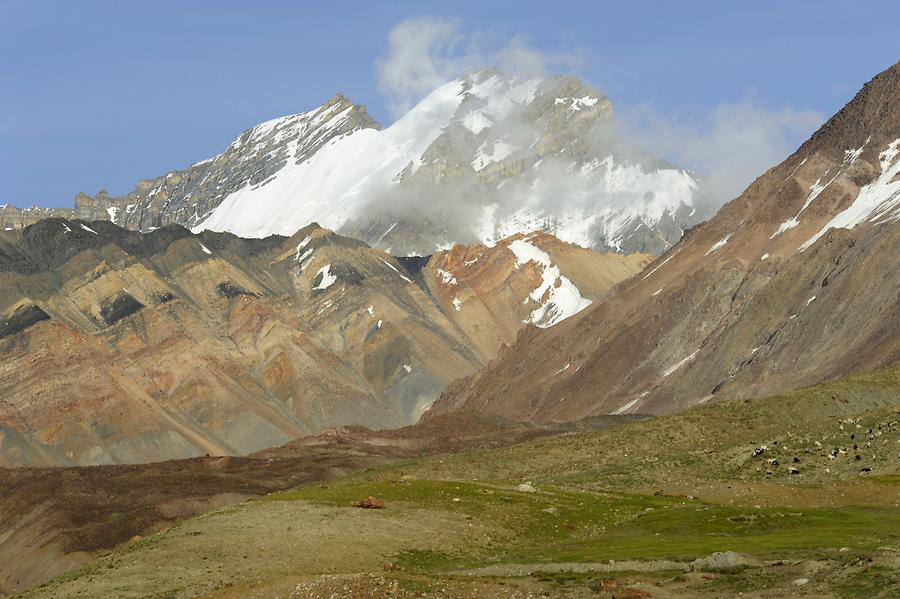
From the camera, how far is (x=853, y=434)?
95.4 meters

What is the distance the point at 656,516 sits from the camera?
235ft

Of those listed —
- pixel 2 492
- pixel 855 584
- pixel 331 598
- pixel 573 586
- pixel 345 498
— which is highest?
pixel 2 492

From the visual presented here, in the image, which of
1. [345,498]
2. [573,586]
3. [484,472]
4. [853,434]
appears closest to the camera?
[573,586]

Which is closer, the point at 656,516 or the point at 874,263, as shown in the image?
the point at 656,516

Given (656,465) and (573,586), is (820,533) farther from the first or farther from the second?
(656,465)

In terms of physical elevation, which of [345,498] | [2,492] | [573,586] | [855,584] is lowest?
[855,584]

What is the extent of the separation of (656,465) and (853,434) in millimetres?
12844

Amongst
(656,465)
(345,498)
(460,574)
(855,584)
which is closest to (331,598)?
(460,574)

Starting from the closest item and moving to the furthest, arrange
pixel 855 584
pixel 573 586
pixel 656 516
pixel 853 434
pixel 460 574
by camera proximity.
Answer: pixel 855 584
pixel 573 586
pixel 460 574
pixel 656 516
pixel 853 434

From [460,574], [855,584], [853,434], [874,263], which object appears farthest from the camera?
[874,263]

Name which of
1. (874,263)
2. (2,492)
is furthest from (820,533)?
(2,492)

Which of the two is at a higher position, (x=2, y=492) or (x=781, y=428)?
(x=2, y=492)

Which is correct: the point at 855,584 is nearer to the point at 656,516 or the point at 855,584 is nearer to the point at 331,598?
the point at 331,598

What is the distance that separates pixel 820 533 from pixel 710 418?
60793 mm
